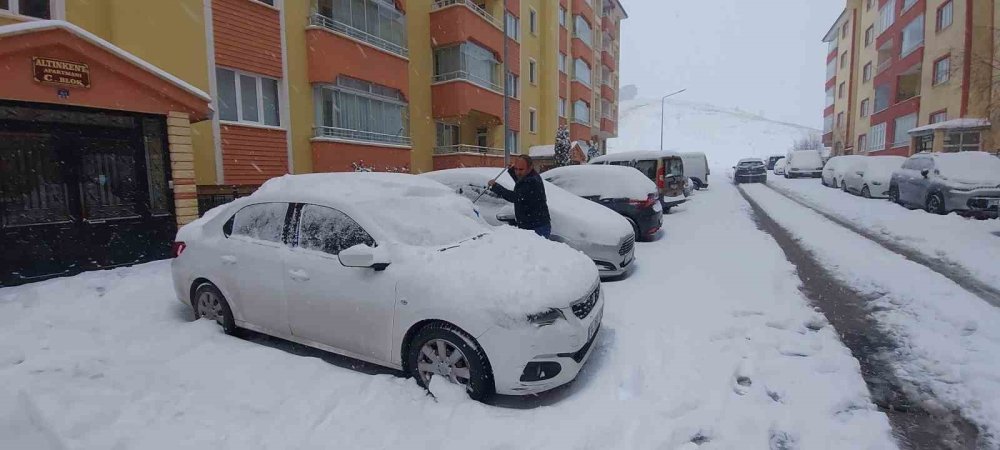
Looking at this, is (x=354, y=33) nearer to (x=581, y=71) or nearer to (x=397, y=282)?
(x=397, y=282)

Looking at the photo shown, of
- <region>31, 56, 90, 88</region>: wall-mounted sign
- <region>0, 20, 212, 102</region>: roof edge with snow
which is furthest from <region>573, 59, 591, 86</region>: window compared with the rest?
<region>31, 56, 90, 88</region>: wall-mounted sign

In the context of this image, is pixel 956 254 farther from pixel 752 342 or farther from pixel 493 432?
pixel 493 432

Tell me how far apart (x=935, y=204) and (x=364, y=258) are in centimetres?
1439

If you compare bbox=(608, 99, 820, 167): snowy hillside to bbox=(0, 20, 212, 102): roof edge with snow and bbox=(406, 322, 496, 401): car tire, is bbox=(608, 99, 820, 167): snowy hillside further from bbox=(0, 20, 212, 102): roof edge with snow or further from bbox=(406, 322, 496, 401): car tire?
bbox=(406, 322, 496, 401): car tire

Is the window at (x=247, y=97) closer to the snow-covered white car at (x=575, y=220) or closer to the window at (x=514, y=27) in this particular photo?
the snow-covered white car at (x=575, y=220)

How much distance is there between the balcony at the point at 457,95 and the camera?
17203 mm

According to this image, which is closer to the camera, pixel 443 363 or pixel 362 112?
pixel 443 363

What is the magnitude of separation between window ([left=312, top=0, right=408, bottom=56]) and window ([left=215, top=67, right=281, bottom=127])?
7.90ft

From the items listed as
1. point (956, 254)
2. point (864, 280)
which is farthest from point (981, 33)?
point (864, 280)

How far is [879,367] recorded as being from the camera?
3.65m

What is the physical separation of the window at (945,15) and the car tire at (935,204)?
18.0 meters

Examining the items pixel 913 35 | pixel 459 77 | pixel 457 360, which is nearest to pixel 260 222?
pixel 457 360

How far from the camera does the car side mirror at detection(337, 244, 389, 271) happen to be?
11.5 feet

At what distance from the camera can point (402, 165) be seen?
15.0 metres
